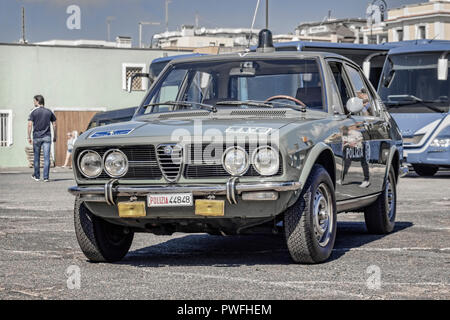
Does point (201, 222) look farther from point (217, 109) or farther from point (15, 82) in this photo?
point (15, 82)

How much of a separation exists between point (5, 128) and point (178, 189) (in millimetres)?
40078

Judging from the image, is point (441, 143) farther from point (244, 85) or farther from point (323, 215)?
point (323, 215)

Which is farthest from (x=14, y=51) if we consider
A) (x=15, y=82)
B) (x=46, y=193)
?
(x=46, y=193)

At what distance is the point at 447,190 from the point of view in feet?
57.3

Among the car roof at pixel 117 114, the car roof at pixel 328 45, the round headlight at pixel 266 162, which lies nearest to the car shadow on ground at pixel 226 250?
the round headlight at pixel 266 162

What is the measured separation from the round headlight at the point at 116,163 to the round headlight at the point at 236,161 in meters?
0.82

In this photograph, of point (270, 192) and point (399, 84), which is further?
point (399, 84)

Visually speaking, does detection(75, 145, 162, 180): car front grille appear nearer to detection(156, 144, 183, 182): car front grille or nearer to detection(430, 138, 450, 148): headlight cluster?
detection(156, 144, 183, 182): car front grille

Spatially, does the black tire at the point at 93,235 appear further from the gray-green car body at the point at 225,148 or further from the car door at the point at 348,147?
the car door at the point at 348,147

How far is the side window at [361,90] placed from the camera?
10062 mm

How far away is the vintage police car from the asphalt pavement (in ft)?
1.00

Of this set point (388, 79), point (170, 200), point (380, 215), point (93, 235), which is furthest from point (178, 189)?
point (388, 79)

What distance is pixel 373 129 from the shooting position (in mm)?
9977

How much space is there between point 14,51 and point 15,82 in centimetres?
137
